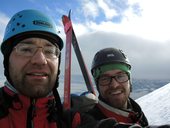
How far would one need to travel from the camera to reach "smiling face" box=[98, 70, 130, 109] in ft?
14.3

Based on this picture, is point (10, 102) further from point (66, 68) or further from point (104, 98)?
point (66, 68)

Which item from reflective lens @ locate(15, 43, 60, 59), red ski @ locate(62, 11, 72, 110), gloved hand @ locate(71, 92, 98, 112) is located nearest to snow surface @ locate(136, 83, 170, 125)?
red ski @ locate(62, 11, 72, 110)

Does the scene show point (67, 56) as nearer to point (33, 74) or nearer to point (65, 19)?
point (65, 19)

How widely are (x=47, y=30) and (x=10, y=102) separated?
0.94 m

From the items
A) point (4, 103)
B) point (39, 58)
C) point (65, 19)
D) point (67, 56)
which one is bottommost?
→ point (4, 103)

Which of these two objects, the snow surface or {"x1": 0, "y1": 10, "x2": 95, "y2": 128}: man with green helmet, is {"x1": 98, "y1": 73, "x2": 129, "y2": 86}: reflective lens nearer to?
Result: {"x1": 0, "y1": 10, "x2": 95, "y2": 128}: man with green helmet

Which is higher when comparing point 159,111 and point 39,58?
point 39,58

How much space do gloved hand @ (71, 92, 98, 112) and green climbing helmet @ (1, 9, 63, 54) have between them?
898mm

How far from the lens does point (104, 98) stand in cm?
446

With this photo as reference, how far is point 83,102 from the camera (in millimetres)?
3930

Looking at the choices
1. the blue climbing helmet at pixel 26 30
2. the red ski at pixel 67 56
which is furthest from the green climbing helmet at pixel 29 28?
the red ski at pixel 67 56

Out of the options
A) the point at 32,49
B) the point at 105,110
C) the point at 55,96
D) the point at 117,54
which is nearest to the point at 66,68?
the point at 117,54

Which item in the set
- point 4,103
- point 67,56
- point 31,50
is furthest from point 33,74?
point 67,56

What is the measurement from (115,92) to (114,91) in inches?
1.3
